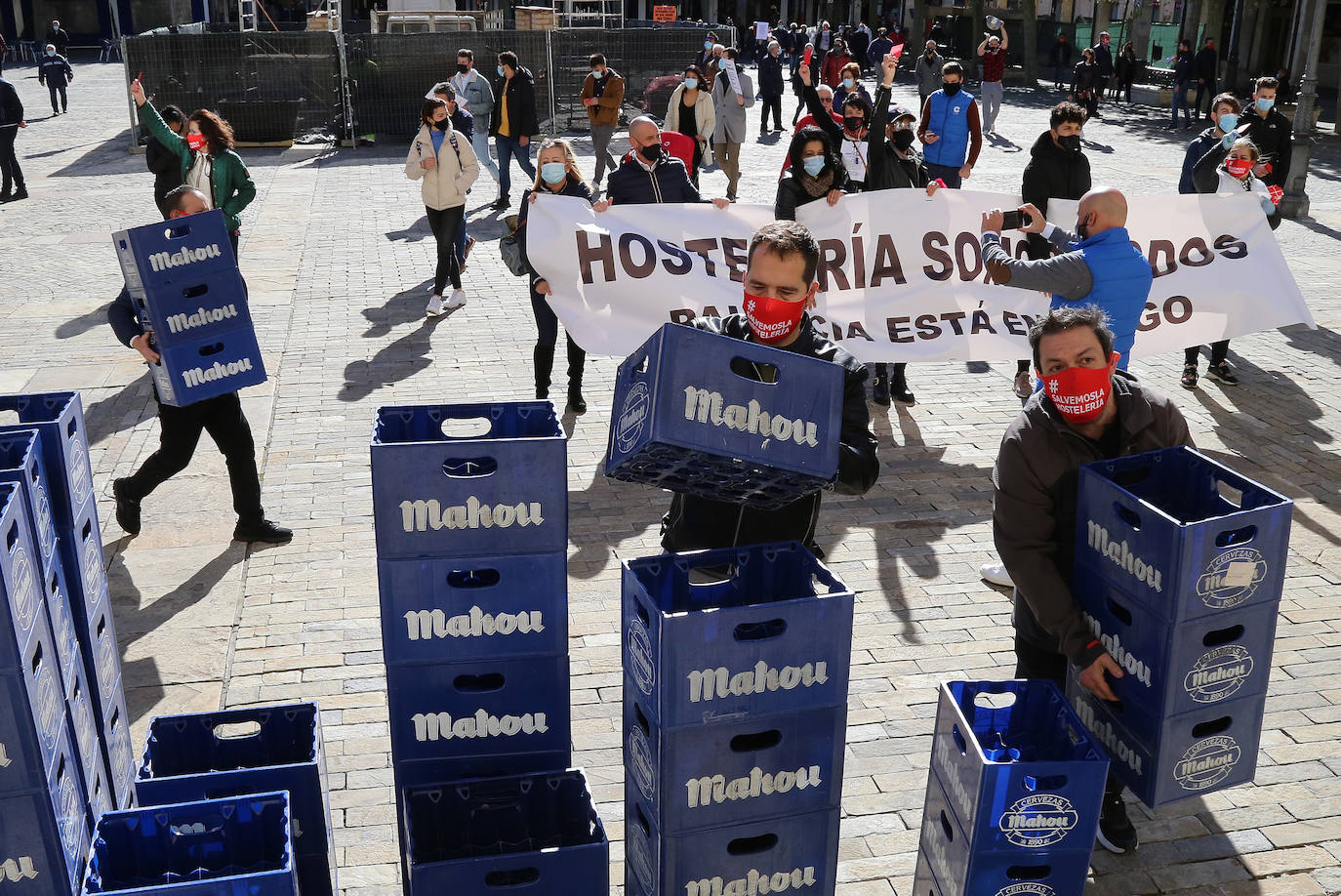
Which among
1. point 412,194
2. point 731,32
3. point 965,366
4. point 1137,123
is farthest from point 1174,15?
point 965,366

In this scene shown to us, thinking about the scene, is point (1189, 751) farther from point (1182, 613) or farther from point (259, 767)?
point (259, 767)

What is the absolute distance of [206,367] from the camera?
7.08 metres

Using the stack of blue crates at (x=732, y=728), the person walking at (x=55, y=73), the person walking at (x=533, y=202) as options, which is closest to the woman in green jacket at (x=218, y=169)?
the person walking at (x=533, y=202)

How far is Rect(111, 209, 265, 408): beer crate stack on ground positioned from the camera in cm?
683

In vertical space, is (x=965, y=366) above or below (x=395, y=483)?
below

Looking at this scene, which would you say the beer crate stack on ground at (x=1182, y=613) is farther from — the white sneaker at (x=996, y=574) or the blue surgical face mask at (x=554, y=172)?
the blue surgical face mask at (x=554, y=172)

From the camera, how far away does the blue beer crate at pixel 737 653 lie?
11.6ft

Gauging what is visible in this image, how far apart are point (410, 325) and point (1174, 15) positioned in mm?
38004

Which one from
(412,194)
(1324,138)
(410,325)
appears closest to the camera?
(410,325)

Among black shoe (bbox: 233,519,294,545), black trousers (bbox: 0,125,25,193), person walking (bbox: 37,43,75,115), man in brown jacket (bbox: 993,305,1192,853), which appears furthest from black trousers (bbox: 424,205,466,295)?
person walking (bbox: 37,43,75,115)

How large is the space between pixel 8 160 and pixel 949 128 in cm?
1442

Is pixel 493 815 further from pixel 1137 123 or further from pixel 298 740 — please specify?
pixel 1137 123

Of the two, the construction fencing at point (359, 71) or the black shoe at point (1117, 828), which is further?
the construction fencing at point (359, 71)

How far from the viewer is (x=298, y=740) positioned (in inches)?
167
